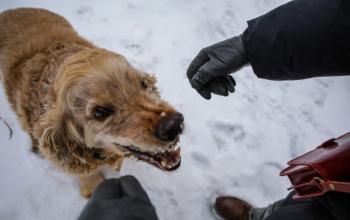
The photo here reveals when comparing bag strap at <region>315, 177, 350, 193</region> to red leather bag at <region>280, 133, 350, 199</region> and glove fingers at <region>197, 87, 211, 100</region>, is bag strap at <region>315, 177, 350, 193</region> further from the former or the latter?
glove fingers at <region>197, 87, 211, 100</region>

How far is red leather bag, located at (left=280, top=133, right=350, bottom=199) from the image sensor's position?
5.75ft

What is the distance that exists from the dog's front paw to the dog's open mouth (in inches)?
35.6

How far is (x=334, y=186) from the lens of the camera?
1.69 meters

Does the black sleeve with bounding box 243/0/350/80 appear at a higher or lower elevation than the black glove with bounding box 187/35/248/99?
higher

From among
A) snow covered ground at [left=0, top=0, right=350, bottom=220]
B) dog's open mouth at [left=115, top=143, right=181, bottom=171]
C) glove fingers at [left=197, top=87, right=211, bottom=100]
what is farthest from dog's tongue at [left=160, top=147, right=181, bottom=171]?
snow covered ground at [left=0, top=0, right=350, bottom=220]

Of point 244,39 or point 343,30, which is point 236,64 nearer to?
point 244,39

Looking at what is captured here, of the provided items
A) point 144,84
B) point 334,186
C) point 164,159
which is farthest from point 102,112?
point 334,186

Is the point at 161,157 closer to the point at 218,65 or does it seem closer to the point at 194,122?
the point at 218,65

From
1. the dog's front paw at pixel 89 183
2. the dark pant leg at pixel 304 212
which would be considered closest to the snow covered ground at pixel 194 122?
the dog's front paw at pixel 89 183

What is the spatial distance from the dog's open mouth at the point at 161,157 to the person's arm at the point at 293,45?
68 centimetres

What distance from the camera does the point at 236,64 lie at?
95.4 inches

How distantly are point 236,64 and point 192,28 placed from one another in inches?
96.5

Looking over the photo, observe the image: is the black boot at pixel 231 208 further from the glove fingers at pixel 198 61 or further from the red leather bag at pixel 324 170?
the glove fingers at pixel 198 61

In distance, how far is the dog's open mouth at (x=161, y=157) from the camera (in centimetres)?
235
